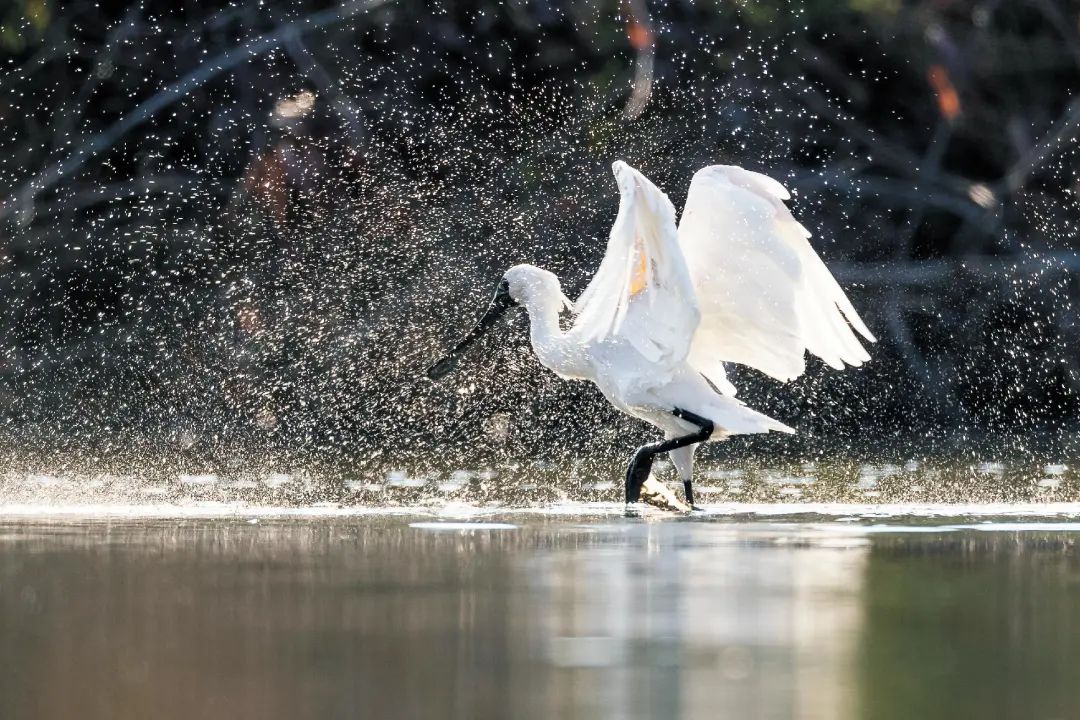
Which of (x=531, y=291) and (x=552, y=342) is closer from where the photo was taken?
(x=552, y=342)

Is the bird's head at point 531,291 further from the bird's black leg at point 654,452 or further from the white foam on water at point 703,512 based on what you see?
the white foam on water at point 703,512

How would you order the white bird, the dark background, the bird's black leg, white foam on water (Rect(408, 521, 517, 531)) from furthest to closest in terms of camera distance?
the dark background < the bird's black leg < the white bird < white foam on water (Rect(408, 521, 517, 531))

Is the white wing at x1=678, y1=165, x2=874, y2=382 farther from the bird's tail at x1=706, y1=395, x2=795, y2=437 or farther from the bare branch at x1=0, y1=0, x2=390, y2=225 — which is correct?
the bare branch at x1=0, y1=0, x2=390, y2=225

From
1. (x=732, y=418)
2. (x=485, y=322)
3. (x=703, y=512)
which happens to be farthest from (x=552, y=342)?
(x=485, y=322)

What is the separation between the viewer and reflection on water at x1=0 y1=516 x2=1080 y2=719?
4.71 m

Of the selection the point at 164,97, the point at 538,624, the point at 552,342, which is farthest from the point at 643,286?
the point at 164,97

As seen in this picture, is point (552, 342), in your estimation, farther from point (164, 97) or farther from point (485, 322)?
point (164, 97)

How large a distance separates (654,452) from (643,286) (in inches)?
29.3

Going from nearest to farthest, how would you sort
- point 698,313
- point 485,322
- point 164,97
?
1. point 698,313
2. point 485,322
3. point 164,97

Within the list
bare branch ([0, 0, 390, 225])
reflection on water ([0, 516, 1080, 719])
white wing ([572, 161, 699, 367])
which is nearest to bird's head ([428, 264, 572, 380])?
white wing ([572, 161, 699, 367])

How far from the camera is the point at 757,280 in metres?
9.84

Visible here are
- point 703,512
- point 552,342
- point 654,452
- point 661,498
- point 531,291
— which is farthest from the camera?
point 531,291

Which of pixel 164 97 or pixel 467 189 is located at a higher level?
pixel 164 97

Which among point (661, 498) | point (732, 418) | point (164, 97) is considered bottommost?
point (661, 498)
